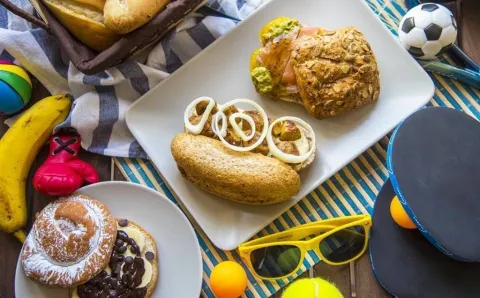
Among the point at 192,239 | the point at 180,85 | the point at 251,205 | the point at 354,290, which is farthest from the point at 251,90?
the point at 354,290

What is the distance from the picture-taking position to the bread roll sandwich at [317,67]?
56.3 inches

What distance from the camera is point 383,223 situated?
1.46 m

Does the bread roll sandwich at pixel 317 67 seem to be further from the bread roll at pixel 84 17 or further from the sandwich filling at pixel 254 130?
the bread roll at pixel 84 17

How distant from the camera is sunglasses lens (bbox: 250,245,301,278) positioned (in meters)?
1.45

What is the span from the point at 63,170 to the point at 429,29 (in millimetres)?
874

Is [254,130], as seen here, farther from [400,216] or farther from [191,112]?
[400,216]

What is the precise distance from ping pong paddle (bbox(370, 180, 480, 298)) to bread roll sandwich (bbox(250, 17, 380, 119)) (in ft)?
0.79

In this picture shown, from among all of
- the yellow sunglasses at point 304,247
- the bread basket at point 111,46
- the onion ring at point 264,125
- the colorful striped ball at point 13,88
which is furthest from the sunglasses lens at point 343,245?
the colorful striped ball at point 13,88

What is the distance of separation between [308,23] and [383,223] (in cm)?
51

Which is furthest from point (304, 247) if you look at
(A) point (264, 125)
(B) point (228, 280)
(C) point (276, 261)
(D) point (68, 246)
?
(D) point (68, 246)

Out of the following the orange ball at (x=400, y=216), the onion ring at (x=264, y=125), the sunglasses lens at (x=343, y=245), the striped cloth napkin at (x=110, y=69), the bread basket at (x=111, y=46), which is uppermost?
the bread basket at (x=111, y=46)

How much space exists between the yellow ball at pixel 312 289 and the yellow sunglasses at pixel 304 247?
0.07m

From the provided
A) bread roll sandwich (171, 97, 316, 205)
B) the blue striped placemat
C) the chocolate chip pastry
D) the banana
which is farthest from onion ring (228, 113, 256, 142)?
the banana

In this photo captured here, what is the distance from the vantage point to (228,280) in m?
1.39
